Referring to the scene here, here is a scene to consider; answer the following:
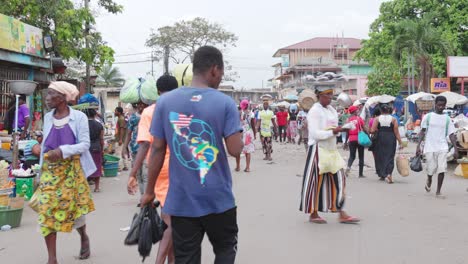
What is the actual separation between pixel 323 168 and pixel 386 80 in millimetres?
36927

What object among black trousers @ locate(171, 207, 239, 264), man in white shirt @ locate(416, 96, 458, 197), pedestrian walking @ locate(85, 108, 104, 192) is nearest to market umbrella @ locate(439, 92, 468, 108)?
man in white shirt @ locate(416, 96, 458, 197)

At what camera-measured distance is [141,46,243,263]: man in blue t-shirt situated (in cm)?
335

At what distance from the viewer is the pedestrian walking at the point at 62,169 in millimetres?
5133

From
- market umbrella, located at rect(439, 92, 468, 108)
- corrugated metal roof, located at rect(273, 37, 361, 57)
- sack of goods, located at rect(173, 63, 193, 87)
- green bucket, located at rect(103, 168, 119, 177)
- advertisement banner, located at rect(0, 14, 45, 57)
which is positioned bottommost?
green bucket, located at rect(103, 168, 119, 177)

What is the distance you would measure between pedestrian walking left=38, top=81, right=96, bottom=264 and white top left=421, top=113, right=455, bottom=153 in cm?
636

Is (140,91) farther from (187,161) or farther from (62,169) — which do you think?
(187,161)

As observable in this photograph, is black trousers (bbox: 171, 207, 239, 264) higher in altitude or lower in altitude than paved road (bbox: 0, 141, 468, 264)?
higher

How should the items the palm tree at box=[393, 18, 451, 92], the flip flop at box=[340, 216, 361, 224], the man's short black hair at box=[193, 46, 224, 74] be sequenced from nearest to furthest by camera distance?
the man's short black hair at box=[193, 46, 224, 74] → the flip flop at box=[340, 216, 361, 224] → the palm tree at box=[393, 18, 451, 92]

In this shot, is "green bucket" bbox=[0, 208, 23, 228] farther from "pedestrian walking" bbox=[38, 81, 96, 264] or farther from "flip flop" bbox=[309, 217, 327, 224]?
"flip flop" bbox=[309, 217, 327, 224]

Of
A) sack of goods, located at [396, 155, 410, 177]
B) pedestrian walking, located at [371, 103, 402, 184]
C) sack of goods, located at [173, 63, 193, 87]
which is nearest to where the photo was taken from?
sack of goods, located at [173, 63, 193, 87]

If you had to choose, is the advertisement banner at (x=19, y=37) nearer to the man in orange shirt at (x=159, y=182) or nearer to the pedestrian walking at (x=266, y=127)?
the pedestrian walking at (x=266, y=127)

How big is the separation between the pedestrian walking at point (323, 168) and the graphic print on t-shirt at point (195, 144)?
4008 millimetres

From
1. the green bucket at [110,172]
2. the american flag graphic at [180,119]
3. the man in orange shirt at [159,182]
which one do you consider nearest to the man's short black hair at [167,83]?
the man in orange shirt at [159,182]

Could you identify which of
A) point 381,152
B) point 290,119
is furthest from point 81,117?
point 290,119
